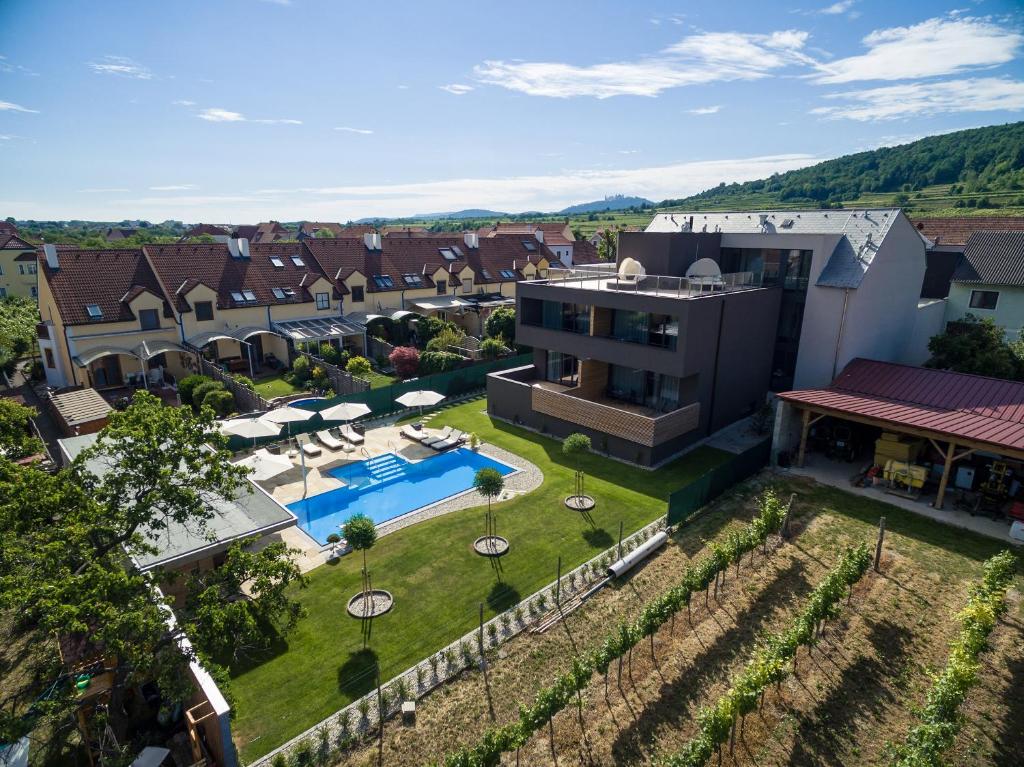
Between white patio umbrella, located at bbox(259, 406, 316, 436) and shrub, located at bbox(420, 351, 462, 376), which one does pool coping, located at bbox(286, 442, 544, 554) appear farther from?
shrub, located at bbox(420, 351, 462, 376)

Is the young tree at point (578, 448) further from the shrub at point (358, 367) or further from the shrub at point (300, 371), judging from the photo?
the shrub at point (300, 371)

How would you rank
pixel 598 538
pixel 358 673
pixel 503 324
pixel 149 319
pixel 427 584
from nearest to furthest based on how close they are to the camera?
pixel 358 673 < pixel 427 584 < pixel 598 538 < pixel 149 319 < pixel 503 324

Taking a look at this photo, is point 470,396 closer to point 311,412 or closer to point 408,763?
point 311,412

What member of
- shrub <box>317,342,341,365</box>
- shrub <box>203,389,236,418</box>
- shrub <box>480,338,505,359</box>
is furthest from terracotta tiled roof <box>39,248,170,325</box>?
shrub <box>480,338,505,359</box>

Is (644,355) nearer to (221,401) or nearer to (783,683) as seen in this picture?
(783,683)

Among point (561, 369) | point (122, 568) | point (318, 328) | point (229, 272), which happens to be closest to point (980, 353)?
point (561, 369)
